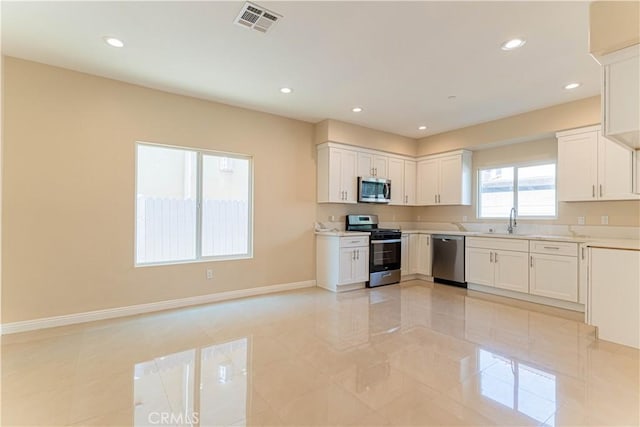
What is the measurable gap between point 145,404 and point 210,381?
42 centimetres

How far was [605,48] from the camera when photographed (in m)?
2.14

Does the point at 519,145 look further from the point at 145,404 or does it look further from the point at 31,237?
the point at 31,237

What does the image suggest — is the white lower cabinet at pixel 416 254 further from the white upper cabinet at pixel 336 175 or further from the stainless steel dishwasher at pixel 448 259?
the white upper cabinet at pixel 336 175

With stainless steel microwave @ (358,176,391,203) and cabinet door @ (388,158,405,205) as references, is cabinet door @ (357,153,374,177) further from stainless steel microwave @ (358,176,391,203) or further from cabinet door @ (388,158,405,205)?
cabinet door @ (388,158,405,205)

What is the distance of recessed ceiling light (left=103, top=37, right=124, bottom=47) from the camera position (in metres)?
2.77

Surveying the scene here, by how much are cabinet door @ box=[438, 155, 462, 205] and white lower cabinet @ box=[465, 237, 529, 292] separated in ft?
3.11

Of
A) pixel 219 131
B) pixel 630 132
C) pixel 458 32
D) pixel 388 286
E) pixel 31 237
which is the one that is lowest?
pixel 388 286

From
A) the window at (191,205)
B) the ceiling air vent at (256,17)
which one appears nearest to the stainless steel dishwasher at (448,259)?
the window at (191,205)

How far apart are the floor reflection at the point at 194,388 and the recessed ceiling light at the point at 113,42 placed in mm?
2859

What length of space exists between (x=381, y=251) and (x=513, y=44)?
343cm

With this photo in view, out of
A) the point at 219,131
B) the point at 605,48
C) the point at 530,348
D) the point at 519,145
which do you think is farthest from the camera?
the point at 519,145

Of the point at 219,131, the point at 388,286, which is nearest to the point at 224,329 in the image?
the point at 219,131

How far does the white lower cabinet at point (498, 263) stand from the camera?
4.36m

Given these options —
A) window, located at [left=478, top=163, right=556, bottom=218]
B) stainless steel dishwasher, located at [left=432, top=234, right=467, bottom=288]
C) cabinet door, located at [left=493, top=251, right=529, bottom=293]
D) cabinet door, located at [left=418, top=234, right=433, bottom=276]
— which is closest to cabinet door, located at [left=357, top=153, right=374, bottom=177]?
cabinet door, located at [left=418, top=234, right=433, bottom=276]
